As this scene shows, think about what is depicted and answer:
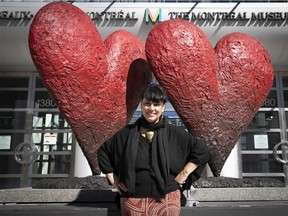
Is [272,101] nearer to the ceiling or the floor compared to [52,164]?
nearer to the ceiling

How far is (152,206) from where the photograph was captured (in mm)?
1841

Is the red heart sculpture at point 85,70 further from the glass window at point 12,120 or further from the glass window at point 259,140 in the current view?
the glass window at point 12,120

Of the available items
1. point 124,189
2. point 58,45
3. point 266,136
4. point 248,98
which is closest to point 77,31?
point 58,45

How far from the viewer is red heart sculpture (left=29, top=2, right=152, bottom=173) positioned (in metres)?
→ 4.15

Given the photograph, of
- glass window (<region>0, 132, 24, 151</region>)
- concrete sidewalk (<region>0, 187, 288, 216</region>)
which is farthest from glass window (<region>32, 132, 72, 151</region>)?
concrete sidewalk (<region>0, 187, 288, 216</region>)

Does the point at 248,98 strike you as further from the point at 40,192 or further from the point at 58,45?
the point at 40,192

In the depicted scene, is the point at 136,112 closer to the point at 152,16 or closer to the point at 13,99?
the point at 152,16

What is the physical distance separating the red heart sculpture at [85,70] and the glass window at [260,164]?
23.8 feet

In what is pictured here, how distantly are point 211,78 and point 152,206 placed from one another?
9.25ft

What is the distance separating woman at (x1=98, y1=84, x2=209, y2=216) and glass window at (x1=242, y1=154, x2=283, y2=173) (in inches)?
368

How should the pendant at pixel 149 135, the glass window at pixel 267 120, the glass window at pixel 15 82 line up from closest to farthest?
the pendant at pixel 149 135 → the glass window at pixel 267 120 → the glass window at pixel 15 82

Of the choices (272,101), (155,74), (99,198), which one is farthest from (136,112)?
(99,198)

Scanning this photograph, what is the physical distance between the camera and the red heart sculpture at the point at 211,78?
4207mm

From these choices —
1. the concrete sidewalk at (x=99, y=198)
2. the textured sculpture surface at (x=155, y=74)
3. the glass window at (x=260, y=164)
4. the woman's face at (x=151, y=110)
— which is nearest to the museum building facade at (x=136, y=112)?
the glass window at (x=260, y=164)
